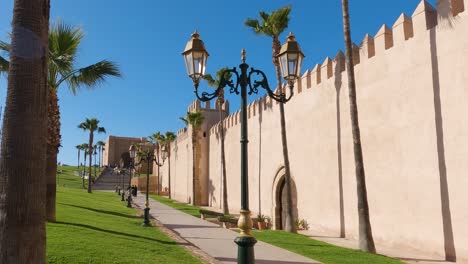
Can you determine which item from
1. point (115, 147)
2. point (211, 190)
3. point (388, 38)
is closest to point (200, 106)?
point (211, 190)

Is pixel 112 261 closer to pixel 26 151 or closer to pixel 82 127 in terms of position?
pixel 26 151

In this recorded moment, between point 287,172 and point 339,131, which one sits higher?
point 339,131

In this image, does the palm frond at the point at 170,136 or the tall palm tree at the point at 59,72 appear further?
the palm frond at the point at 170,136

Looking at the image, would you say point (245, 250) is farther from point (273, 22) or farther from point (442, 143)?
point (273, 22)

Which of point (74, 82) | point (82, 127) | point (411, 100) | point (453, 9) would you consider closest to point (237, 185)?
point (74, 82)

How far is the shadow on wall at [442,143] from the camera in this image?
1047 centimetres

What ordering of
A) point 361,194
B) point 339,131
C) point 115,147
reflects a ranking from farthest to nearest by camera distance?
1. point 115,147
2. point 339,131
3. point 361,194

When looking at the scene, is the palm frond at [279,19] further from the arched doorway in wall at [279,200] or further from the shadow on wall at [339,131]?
the arched doorway in wall at [279,200]

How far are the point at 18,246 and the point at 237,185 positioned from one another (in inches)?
921

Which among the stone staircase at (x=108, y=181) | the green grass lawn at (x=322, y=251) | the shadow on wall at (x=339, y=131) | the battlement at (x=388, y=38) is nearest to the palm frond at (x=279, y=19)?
the battlement at (x=388, y=38)

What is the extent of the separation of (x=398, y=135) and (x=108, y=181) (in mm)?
63851

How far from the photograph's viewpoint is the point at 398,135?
1227 cm

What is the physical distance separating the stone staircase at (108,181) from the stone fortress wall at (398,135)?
48.5 meters

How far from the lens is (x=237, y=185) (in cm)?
2764
